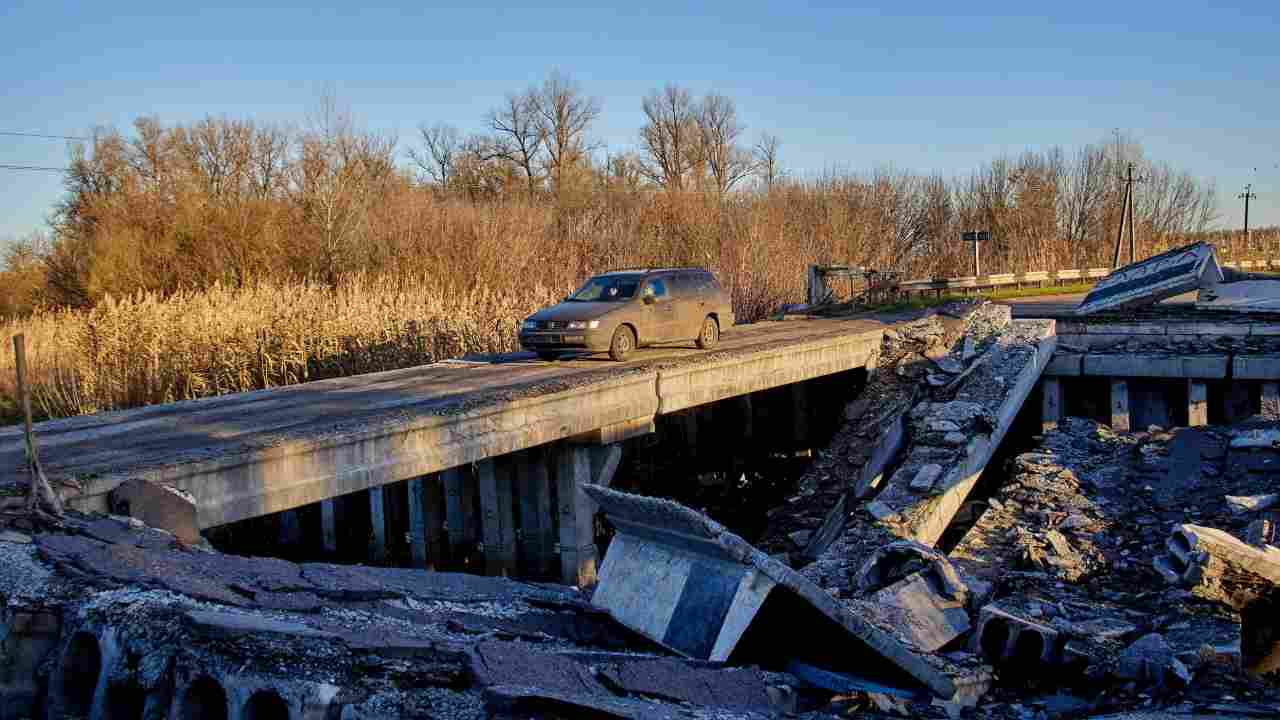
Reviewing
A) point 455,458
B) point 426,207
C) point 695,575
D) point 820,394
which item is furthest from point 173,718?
point 426,207

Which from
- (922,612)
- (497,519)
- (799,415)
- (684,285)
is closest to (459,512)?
(497,519)

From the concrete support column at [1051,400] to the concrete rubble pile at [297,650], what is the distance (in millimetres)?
16062

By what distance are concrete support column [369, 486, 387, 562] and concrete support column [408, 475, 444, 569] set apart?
0.47 m

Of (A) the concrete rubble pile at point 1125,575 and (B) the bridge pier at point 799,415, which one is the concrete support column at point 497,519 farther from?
(B) the bridge pier at point 799,415

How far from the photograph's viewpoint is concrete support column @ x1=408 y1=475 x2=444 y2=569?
620 inches

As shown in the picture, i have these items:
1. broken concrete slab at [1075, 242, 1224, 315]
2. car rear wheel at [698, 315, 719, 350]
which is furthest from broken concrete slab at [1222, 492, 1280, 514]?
broken concrete slab at [1075, 242, 1224, 315]

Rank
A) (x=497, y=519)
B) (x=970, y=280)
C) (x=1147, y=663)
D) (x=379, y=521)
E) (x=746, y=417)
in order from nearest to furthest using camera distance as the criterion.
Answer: (x=1147, y=663) → (x=497, y=519) → (x=379, y=521) → (x=746, y=417) → (x=970, y=280)

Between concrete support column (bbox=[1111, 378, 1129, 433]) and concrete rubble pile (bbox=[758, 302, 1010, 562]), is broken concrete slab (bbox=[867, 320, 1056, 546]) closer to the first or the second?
concrete rubble pile (bbox=[758, 302, 1010, 562])

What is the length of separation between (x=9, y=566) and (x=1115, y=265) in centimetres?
4900

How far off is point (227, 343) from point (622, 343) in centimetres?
667

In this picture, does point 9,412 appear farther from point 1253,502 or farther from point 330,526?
point 1253,502

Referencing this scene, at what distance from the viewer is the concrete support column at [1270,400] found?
19.0 m

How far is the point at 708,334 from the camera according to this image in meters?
20.4

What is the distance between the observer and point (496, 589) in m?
8.54
